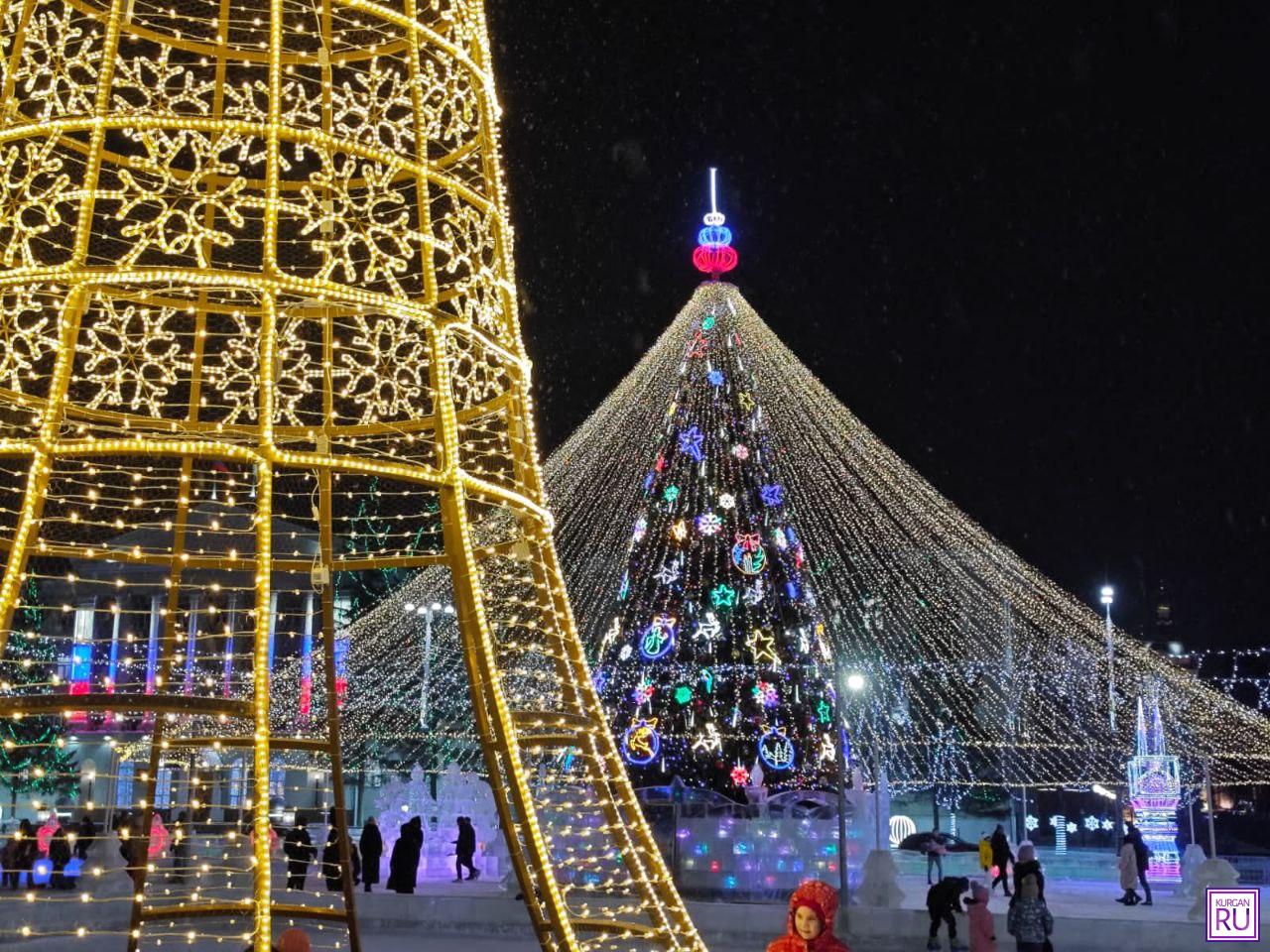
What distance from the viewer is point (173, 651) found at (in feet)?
26.1

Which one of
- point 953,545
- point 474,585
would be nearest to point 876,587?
point 953,545

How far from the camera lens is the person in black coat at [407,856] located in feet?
61.7

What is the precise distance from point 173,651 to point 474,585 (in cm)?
318

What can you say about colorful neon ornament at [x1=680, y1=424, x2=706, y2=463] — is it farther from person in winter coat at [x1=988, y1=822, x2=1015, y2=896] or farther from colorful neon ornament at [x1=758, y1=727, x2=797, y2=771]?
person in winter coat at [x1=988, y1=822, x2=1015, y2=896]

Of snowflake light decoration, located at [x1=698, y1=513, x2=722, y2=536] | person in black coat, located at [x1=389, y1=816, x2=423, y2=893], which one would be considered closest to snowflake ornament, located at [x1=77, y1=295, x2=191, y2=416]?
person in black coat, located at [x1=389, y1=816, x2=423, y2=893]

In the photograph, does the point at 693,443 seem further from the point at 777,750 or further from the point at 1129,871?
the point at 1129,871

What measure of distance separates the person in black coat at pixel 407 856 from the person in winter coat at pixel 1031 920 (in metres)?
10.1

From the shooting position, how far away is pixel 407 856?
1881 centimetres

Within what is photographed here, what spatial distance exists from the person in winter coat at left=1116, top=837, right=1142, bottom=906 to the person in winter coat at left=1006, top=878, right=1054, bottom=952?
31.1 ft

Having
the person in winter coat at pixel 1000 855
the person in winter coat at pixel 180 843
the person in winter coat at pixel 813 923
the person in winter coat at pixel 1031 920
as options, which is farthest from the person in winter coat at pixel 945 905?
the person in winter coat at pixel 813 923

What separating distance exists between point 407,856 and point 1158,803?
14.7m

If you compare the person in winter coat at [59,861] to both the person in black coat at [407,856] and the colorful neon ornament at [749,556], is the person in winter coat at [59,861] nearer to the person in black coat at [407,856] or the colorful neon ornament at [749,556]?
the person in black coat at [407,856]

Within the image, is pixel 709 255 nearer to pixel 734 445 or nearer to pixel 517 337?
pixel 734 445

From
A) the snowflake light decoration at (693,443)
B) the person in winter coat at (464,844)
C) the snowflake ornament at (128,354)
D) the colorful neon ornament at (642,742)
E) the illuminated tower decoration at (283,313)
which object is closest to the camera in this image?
the illuminated tower decoration at (283,313)
